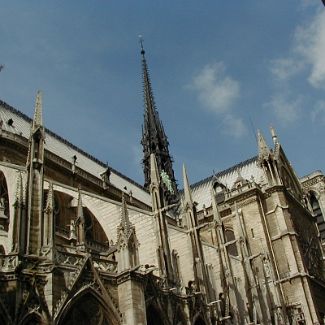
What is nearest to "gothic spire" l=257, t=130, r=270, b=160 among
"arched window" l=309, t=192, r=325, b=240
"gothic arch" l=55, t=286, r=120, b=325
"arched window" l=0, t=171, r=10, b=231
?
"arched window" l=309, t=192, r=325, b=240

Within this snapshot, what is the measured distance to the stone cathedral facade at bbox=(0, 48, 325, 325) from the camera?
45.7 ft

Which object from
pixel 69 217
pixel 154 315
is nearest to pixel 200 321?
pixel 154 315

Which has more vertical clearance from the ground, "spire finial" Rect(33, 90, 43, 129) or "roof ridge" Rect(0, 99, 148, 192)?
"roof ridge" Rect(0, 99, 148, 192)

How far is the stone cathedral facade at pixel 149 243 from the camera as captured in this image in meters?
13.9

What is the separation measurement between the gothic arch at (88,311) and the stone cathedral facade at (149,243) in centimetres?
3

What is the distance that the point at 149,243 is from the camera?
22281 mm

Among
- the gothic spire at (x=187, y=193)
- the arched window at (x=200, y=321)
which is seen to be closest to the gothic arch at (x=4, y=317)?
the arched window at (x=200, y=321)

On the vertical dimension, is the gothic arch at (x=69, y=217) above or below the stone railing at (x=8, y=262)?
above

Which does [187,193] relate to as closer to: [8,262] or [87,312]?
[87,312]

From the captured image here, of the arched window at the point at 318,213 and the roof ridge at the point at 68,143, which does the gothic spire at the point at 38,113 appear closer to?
the roof ridge at the point at 68,143

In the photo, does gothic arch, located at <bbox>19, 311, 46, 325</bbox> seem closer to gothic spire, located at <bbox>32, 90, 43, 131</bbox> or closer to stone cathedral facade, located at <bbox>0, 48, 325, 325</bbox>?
stone cathedral facade, located at <bbox>0, 48, 325, 325</bbox>

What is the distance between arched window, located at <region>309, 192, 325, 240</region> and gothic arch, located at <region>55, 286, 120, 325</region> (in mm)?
31951

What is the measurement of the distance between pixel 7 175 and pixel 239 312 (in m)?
13.1

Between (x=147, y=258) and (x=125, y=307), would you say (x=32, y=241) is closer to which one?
(x=125, y=307)
